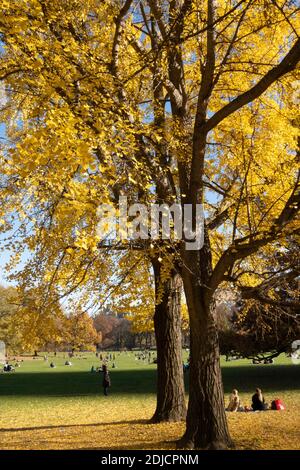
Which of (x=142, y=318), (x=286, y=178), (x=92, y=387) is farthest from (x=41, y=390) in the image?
(x=286, y=178)

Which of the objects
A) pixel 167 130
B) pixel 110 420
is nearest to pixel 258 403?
pixel 110 420

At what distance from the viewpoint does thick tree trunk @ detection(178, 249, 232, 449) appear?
Result: 7535mm

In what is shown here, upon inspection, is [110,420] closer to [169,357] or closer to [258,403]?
[169,357]

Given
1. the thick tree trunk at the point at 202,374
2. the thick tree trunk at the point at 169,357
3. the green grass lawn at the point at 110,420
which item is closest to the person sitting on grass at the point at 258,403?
the green grass lawn at the point at 110,420

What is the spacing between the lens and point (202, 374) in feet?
25.2

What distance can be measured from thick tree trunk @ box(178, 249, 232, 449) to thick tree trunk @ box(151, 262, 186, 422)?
8.58 ft

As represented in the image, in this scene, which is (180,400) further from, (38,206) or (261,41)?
(261,41)

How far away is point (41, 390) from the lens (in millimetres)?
23641

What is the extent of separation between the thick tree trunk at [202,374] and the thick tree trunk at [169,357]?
2.62 meters

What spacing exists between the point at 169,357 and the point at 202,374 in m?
2.94

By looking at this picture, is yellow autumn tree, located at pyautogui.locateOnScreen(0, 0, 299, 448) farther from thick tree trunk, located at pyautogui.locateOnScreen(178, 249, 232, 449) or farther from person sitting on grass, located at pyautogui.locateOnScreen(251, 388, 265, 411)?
person sitting on grass, located at pyautogui.locateOnScreen(251, 388, 265, 411)

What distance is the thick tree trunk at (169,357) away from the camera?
10.5 m

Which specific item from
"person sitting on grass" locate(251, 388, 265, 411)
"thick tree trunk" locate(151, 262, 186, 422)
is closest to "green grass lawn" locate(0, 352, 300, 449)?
"thick tree trunk" locate(151, 262, 186, 422)

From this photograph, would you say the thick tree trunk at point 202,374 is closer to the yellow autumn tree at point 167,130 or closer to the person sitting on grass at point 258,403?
the yellow autumn tree at point 167,130
